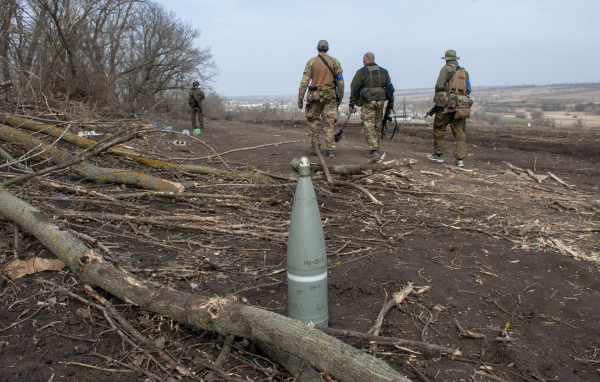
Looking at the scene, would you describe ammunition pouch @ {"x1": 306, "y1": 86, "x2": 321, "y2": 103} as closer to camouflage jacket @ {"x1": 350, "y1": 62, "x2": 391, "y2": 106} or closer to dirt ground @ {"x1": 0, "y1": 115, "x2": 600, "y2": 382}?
camouflage jacket @ {"x1": 350, "y1": 62, "x2": 391, "y2": 106}

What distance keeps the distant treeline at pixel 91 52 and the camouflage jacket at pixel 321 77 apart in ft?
16.5

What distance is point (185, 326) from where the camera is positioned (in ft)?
8.90

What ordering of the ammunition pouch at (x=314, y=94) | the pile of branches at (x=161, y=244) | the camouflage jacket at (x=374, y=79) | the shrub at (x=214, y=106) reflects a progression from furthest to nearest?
the shrub at (x=214, y=106)
the camouflage jacket at (x=374, y=79)
the ammunition pouch at (x=314, y=94)
the pile of branches at (x=161, y=244)

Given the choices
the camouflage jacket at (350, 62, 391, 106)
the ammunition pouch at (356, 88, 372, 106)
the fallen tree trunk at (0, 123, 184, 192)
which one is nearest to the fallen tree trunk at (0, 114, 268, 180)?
the fallen tree trunk at (0, 123, 184, 192)

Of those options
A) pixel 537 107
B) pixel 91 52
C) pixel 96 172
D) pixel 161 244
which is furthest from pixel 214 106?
pixel 537 107

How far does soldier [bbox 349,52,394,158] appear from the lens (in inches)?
318

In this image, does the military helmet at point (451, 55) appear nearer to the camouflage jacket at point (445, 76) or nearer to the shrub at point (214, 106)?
the camouflage jacket at point (445, 76)

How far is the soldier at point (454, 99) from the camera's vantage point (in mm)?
7586

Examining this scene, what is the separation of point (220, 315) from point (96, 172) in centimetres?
358

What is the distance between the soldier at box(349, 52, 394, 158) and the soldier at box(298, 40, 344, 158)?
36cm

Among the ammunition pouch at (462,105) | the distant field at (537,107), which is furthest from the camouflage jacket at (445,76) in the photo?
the distant field at (537,107)


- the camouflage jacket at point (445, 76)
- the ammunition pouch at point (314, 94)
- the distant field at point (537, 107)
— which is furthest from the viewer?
the distant field at point (537, 107)

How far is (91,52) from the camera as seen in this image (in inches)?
602

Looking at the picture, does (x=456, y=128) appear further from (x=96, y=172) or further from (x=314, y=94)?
(x=96, y=172)
